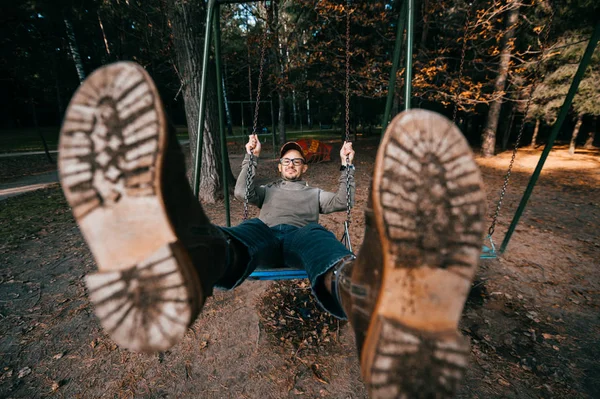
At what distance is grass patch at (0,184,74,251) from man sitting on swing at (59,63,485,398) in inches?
145

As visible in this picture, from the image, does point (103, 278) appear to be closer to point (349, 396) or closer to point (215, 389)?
point (215, 389)

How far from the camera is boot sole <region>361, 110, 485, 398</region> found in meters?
0.66

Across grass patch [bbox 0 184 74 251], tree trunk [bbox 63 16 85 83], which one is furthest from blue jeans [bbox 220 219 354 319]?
tree trunk [bbox 63 16 85 83]

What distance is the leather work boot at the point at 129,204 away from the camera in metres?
0.69

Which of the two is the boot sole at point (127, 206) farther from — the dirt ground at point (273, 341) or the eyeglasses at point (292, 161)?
the eyeglasses at point (292, 161)

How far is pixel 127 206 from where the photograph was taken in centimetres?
71

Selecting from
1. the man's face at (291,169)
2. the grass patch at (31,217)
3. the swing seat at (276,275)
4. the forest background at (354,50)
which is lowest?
the grass patch at (31,217)

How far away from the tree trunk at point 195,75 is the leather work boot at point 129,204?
2759 mm

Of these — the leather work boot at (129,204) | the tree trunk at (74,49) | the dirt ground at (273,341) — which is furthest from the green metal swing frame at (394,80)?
the tree trunk at (74,49)

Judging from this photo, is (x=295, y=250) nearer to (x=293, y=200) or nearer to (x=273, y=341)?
(x=293, y=200)

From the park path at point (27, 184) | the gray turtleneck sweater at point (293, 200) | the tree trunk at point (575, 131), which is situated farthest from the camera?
the tree trunk at point (575, 131)

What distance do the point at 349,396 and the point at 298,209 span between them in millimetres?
990

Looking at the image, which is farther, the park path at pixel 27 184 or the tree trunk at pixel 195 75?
the park path at pixel 27 184

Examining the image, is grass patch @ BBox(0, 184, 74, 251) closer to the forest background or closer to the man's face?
the forest background
